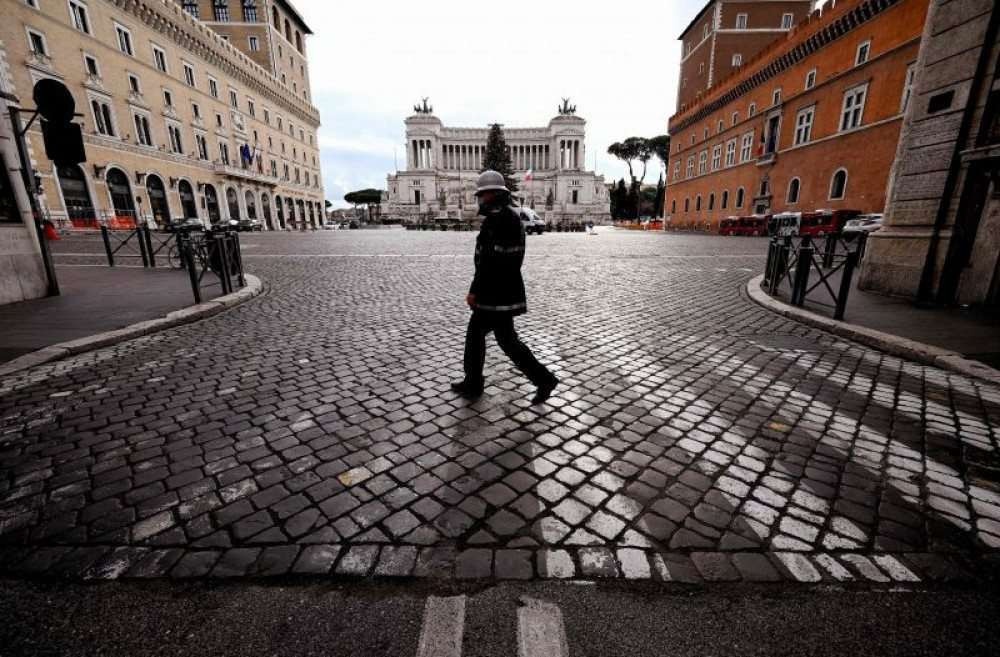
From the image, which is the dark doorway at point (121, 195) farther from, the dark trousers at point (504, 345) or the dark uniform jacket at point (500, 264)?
the dark uniform jacket at point (500, 264)

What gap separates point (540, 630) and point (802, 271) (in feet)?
24.9

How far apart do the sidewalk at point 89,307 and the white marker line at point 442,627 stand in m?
5.71

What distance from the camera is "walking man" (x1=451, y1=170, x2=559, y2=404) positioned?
3383mm

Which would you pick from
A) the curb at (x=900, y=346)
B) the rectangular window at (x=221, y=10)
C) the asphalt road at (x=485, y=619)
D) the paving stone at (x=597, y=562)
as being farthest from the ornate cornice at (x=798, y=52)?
the rectangular window at (x=221, y=10)

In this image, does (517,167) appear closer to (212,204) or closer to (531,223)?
(212,204)

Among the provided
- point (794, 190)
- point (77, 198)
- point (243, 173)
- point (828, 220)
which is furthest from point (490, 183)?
point (243, 173)

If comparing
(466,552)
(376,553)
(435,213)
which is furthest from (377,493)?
(435,213)

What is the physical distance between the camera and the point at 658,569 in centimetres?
200

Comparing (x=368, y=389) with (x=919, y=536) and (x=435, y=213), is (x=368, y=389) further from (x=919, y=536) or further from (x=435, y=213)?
(x=435, y=213)

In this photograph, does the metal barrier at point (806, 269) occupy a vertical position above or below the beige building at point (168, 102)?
below

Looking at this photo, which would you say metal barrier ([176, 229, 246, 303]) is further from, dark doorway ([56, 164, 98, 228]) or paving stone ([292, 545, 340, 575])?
dark doorway ([56, 164, 98, 228])

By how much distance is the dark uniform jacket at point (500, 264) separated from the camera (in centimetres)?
337

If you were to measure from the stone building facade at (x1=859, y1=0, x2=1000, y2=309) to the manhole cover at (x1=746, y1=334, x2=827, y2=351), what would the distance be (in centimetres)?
347

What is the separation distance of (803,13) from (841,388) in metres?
58.2
